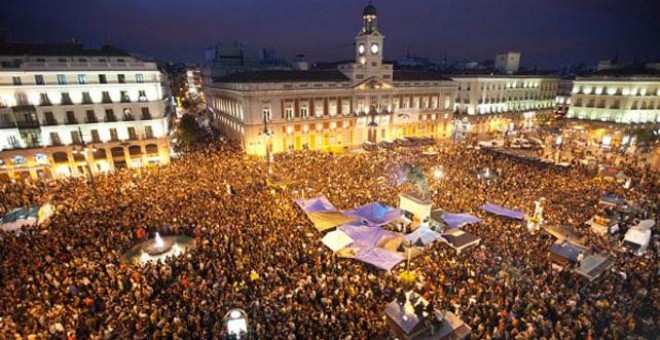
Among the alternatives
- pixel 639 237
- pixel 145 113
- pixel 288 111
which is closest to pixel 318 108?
pixel 288 111

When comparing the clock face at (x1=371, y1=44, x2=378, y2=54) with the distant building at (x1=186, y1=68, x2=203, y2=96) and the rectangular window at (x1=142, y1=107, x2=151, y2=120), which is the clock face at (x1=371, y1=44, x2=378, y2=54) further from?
the distant building at (x1=186, y1=68, x2=203, y2=96)

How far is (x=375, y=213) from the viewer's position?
20500 millimetres

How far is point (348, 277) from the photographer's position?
47.6ft

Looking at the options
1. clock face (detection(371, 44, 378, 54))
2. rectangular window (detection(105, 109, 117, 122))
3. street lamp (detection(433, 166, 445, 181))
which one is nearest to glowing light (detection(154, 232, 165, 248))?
street lamp (detection(433, 166, 445, 181))

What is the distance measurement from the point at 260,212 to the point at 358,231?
6.57 metres

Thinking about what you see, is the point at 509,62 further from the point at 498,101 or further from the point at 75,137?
the point at 75,137

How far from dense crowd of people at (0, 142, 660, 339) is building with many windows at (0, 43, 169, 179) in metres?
8.08

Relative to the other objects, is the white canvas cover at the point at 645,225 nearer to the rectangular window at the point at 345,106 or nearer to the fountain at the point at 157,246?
the fountain at the point at 157,246

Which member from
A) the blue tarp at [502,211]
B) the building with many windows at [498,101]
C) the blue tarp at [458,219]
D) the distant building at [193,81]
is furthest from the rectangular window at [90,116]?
the distant building at [193,81]

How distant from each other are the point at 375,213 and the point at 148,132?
28.1 meters

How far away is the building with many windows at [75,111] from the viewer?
2959cm

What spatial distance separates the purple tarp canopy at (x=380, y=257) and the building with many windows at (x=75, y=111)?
85.2 ft

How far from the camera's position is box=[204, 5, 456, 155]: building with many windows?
4191cm

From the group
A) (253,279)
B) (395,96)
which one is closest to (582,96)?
(395,96)
